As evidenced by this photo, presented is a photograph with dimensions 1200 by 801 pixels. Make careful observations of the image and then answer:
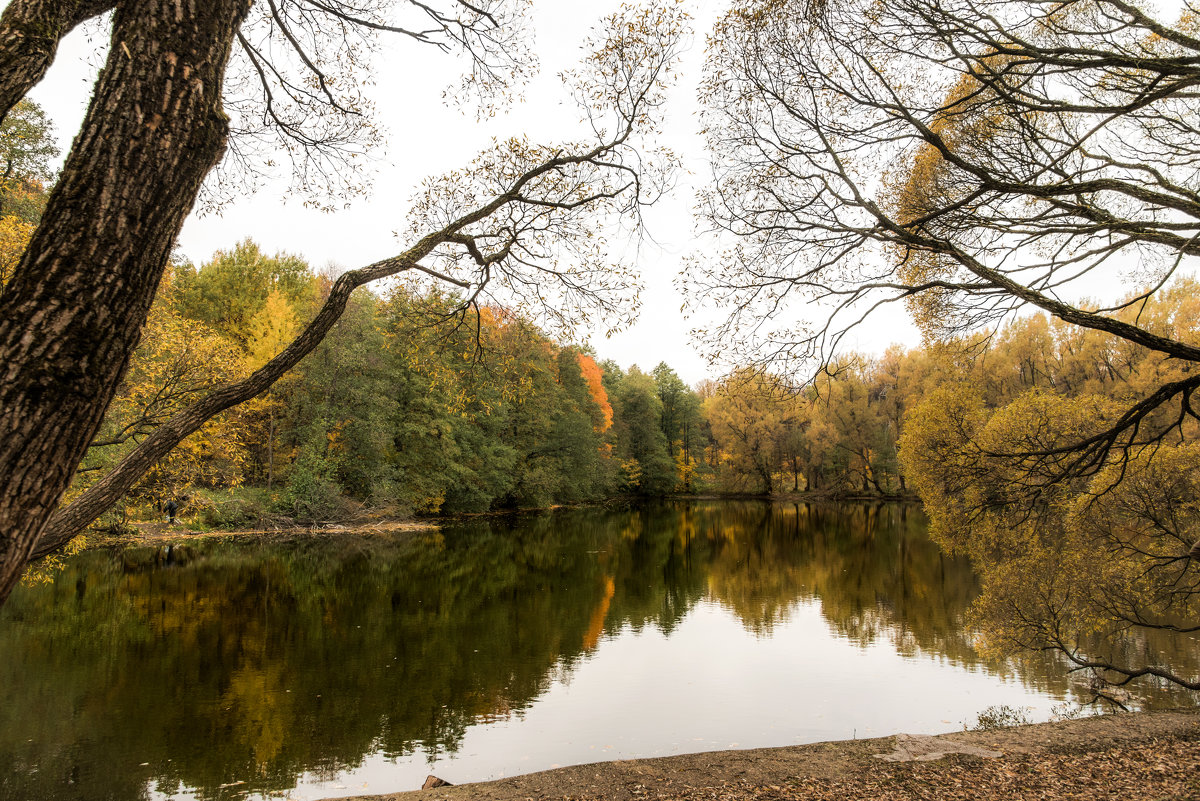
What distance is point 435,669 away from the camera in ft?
37.3

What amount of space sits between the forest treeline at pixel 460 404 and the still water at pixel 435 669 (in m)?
2.92

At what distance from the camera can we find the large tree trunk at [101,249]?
2021 mm

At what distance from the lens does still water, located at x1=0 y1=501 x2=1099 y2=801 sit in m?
7.90

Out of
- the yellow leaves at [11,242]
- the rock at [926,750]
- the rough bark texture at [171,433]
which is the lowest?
the rock at [926,750]

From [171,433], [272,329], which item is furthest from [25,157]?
[171,433]

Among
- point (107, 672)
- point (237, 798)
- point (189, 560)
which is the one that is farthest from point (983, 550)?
Result: point (189, 560)

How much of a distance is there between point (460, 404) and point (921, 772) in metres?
6.03

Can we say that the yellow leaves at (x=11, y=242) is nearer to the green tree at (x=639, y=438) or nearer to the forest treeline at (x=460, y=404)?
the forest treeline at (x=460, y=404)

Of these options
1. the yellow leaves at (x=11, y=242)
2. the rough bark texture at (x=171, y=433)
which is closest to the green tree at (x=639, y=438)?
the yellow leaves at (x=11, y=242)

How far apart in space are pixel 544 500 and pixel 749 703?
33.8 meters

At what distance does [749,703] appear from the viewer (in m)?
10.3

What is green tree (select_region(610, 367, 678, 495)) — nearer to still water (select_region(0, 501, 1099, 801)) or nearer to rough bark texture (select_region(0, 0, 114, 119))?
still water (select_region(0, 501, 1099, 801))

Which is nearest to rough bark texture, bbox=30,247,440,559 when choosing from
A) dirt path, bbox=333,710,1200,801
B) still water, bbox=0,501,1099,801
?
dirt path, bbox=333,710,1200,801

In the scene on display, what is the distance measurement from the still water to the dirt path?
5.06 ft
